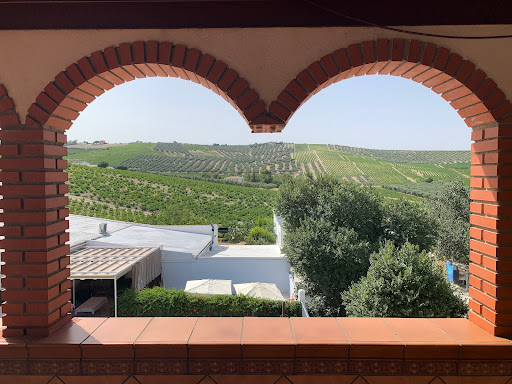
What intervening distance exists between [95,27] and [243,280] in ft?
42.5

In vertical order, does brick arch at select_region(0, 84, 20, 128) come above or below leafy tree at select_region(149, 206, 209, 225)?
above

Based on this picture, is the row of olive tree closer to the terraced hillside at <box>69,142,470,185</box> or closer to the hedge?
the hedge

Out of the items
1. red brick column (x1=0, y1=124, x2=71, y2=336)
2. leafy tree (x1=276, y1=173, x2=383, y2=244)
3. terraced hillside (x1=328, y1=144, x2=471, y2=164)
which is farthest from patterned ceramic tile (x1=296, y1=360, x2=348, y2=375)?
terraced hillside (x1=328, y1=144, x2=471, y2=164)

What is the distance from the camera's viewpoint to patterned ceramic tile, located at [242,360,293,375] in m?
1.95

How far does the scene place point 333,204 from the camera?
14.9 m

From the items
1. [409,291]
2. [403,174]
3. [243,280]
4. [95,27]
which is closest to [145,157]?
[403,174]

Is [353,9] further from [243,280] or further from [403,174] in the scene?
[403,174]

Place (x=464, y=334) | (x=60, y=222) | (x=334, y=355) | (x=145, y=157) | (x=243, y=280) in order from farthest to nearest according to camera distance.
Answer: (x=145, y=157) < (x=243, y=280) < (x=60, y=222) < (x=464, y=334) < (x=334, y=355)

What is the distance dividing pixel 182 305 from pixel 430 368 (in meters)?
8.93

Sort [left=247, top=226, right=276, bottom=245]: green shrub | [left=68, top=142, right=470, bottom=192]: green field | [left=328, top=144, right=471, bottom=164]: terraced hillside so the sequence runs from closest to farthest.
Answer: [left=247, top=226, right=276, bottom=245]: green shrub
[left=68, top=142, right=470, bottom=192]: green field
[left=328, top=144, right=471, bottom=164]: terraced hillside

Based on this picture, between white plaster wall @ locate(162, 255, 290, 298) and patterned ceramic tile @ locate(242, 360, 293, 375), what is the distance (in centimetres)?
1215

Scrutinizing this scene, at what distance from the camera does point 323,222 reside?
13.4m

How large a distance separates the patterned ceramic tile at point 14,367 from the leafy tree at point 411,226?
13.6m

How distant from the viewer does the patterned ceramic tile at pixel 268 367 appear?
1953 mm
